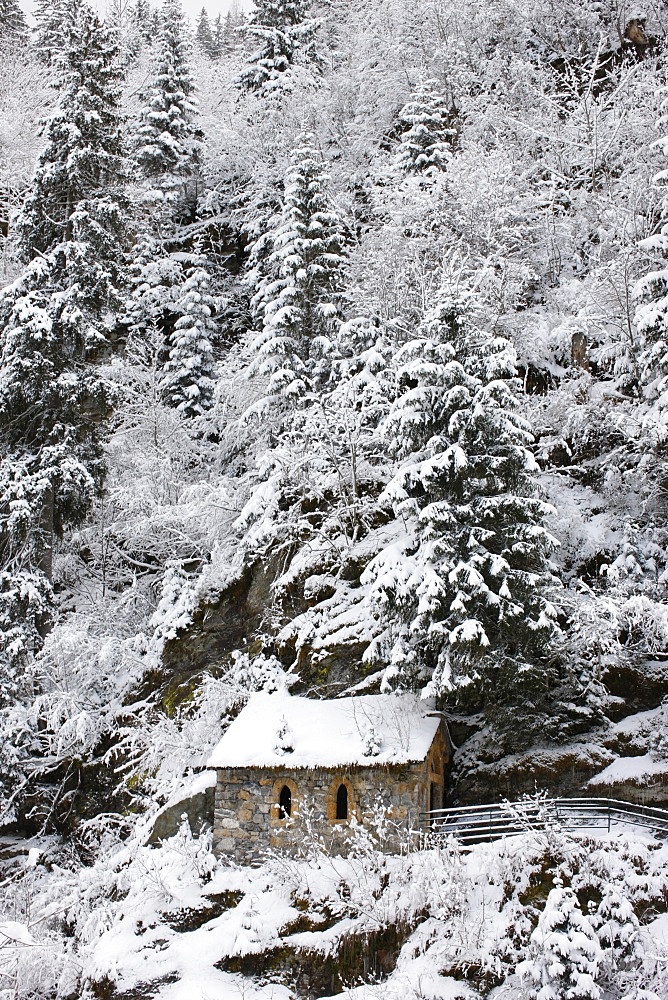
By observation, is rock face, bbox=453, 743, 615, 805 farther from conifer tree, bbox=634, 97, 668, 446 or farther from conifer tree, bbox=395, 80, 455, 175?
conifer tree, bbox=395, 80, 455, 175

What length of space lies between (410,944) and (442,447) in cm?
831

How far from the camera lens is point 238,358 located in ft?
85.4

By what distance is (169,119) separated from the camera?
3588 centimetres

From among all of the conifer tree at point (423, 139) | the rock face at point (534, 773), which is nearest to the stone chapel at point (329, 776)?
the rock face at point (534, 773)

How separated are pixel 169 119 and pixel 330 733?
3082 centimetres

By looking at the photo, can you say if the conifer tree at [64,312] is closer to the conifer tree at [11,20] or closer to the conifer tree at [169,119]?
the conifer tree at [169,119]

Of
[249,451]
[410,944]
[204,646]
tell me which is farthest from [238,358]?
[410,944]

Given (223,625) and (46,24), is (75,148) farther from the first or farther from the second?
(46,24)

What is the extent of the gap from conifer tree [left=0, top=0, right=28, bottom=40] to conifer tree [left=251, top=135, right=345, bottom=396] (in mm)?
36632

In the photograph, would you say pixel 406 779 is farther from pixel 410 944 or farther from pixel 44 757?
pixel 44 757

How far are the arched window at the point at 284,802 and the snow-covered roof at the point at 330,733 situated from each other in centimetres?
67

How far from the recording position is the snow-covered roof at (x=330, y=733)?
13.7 meters

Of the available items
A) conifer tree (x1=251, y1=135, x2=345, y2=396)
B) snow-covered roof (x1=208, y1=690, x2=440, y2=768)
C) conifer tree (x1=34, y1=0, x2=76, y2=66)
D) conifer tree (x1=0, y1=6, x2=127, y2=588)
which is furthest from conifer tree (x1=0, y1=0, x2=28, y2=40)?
snow-covered roof (x1=208, y1=690, x2=440, y2=768)

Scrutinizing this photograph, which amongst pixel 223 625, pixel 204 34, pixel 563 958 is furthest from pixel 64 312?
pixel 204 34
